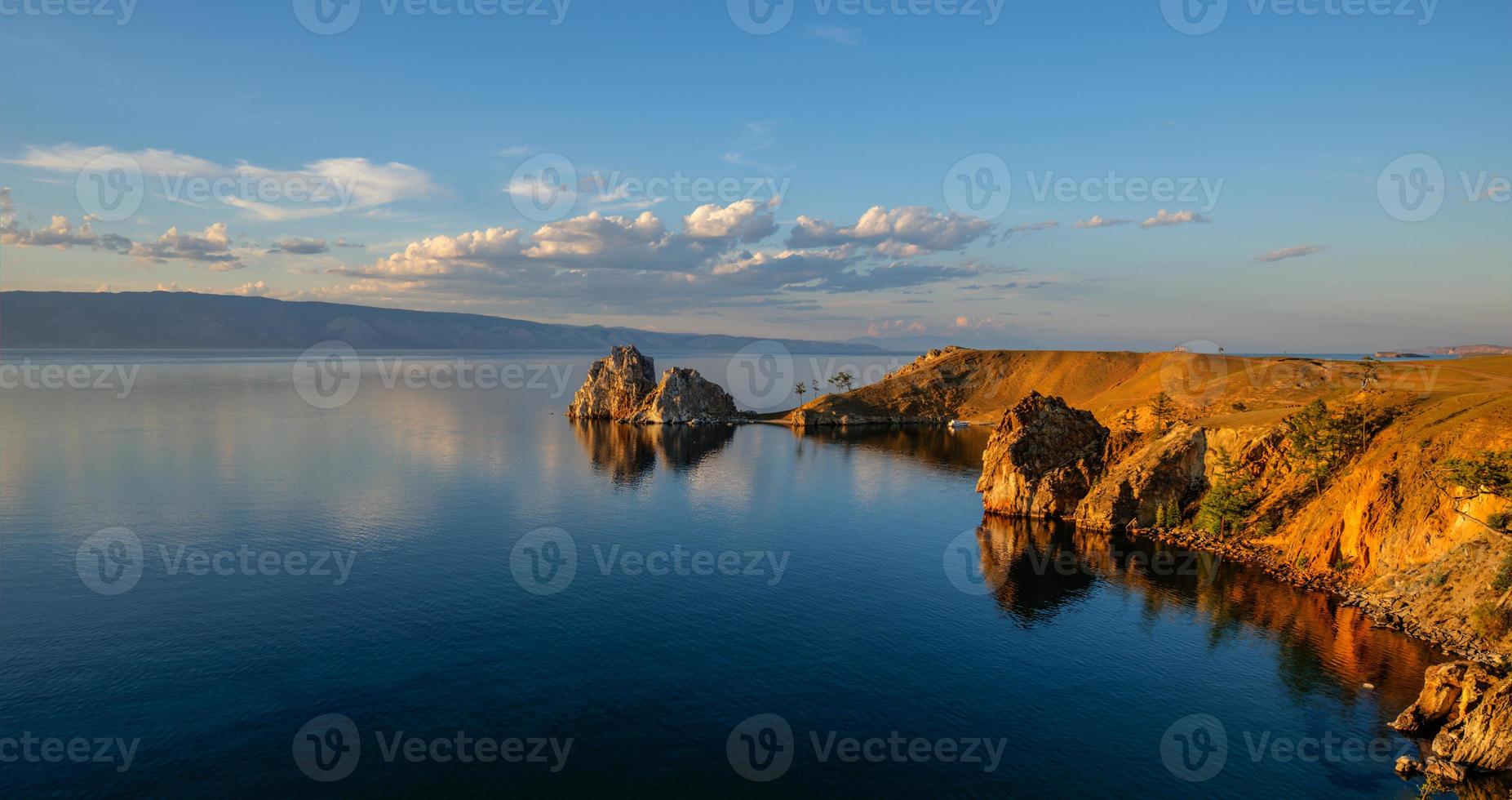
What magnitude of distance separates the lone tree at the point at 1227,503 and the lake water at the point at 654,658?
11.4 metres

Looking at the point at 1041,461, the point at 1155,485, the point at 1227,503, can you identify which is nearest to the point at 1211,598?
the point at 1227,503

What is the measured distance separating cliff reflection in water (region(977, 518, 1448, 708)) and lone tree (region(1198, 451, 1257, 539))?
24.7 feet

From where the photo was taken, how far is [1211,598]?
91.6 m

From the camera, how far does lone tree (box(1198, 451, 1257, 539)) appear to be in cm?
11150

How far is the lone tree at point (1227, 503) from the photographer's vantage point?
366ft

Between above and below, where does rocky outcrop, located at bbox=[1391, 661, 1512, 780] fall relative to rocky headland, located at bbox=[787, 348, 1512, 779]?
below

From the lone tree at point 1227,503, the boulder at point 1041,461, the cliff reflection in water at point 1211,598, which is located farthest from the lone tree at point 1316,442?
the boulder at point 1041,461

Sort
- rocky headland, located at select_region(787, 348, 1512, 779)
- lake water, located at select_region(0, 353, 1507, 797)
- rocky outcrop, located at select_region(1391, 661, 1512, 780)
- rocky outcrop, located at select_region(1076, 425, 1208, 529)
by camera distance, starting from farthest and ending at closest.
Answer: rocky outcrop, located at select_region(1076, 425, 1208, 529)
rocky headland, located at select_region(787, 348, 1512, 779)
lake water, located at select_region(0, 353, 1507, 797)
rocky outcrop, located at select_region(1391, 661, 1512, 780)

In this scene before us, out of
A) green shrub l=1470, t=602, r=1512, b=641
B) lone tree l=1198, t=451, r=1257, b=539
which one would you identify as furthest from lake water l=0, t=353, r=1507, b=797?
lone tree l=1198, t=451, r=1257, b=539

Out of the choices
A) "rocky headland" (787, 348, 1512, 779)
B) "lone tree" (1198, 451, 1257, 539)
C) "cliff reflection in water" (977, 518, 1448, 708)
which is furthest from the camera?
"lone tree" (1198, 451, 1257, 539)

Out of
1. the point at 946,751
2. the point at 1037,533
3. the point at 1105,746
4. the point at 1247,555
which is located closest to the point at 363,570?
the point at 946,751

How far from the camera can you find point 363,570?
97188 mm

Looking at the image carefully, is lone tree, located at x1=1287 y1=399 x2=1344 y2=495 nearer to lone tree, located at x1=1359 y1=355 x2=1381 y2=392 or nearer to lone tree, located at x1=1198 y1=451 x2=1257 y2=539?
lone tree, located at x1=1198 y1=451 x2=1257 y2=539

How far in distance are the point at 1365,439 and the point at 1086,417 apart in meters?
48.0
